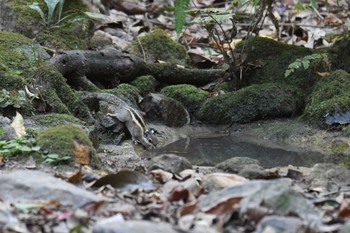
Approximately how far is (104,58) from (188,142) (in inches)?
42.4

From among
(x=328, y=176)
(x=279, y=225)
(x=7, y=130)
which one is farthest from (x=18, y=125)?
(x=279, y=225)

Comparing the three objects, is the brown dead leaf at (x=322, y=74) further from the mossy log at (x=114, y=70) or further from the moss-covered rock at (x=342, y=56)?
the mossy log at (x=114, y=70)

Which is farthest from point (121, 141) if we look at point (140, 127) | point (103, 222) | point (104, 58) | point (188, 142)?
point (103, 222)

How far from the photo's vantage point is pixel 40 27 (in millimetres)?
5359

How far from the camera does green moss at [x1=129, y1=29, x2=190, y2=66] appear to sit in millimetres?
5758

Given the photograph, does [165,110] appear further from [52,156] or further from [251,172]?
[251,172]

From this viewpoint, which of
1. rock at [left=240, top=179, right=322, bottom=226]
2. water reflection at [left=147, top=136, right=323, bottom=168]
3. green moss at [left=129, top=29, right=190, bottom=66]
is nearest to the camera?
rock at [left=240, top=179, right=322, bottom=226]

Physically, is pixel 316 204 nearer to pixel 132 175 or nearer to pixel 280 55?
pixel 132 175

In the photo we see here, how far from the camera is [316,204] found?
2543 mm

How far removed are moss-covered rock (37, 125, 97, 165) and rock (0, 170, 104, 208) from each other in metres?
0.58

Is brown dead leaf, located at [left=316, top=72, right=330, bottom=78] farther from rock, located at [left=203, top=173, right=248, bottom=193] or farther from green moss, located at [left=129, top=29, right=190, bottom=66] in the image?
rock, located at [left=203, top=173, right=248, bottom=193]

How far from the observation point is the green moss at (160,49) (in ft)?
18.9

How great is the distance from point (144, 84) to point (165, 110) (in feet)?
1.36

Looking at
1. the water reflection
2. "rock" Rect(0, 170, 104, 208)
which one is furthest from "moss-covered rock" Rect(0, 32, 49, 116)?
"rock" Rect(0, 170, 104, 208)
